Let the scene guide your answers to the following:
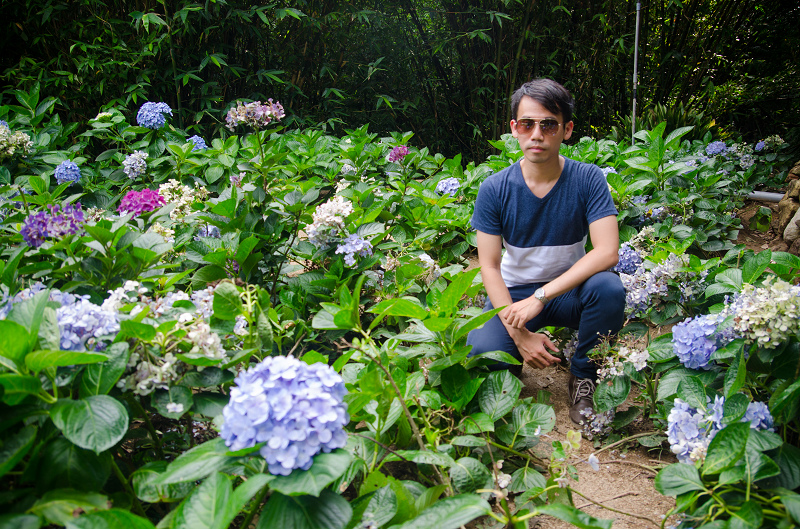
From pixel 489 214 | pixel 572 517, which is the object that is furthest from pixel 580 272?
pixel 572 517

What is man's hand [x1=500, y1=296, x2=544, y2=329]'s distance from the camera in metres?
1.62

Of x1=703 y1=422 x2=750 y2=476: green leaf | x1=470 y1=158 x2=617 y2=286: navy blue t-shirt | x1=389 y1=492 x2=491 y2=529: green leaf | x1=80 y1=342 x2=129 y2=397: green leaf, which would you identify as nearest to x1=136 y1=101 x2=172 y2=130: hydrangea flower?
x1=470 y1=158 x2=617 y2=286: navy blue t-shirt

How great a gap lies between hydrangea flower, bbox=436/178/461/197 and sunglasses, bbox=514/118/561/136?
923mm

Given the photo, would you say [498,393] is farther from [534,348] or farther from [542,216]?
[542,216]

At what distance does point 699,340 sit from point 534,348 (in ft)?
1.62

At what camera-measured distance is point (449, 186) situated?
2.66 meters

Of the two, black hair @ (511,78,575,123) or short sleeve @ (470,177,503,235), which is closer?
black hair @ (511,78,575,123)

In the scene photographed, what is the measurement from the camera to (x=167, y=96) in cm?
380

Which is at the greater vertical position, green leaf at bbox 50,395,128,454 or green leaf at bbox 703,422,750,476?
green leaf at bbox 50,395,128,454

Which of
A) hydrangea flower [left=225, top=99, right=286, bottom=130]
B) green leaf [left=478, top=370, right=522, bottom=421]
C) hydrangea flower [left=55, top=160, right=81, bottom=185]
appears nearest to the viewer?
green leaf [left=478, top=370, right=522, bottom=421]

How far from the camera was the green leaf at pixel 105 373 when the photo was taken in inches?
34.0

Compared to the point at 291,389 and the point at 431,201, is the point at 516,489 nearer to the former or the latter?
the point at 291,389

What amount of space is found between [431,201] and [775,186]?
7.28 ft

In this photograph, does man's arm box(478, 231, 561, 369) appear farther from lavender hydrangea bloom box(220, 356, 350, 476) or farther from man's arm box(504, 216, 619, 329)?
lavender hydrangea bloom box(220, 356, 350, 476)
